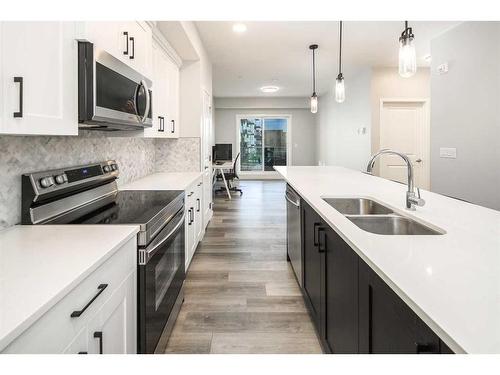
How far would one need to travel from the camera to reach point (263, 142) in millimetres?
11750

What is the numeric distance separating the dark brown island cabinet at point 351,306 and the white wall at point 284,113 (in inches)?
352

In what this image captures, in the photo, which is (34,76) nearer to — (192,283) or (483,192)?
(192,283)

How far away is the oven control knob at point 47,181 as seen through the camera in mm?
1612

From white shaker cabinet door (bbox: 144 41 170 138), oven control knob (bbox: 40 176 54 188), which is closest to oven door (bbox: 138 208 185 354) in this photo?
oven control knob (bbox: 40 176 54 188)

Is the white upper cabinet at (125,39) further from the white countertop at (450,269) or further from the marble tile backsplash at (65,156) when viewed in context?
the white countertop at (450,269)

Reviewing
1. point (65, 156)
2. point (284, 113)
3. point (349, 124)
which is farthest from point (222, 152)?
point (65, 156)

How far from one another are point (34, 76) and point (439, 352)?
4.60 feet

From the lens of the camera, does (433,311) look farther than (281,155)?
No

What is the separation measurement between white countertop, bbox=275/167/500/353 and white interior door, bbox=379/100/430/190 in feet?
17.0

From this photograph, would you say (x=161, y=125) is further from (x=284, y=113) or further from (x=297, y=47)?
(x=284, y=113)

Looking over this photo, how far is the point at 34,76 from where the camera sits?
1196mm

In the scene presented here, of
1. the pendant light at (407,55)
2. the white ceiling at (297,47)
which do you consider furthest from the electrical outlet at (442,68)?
the pendant light at (407,55)
